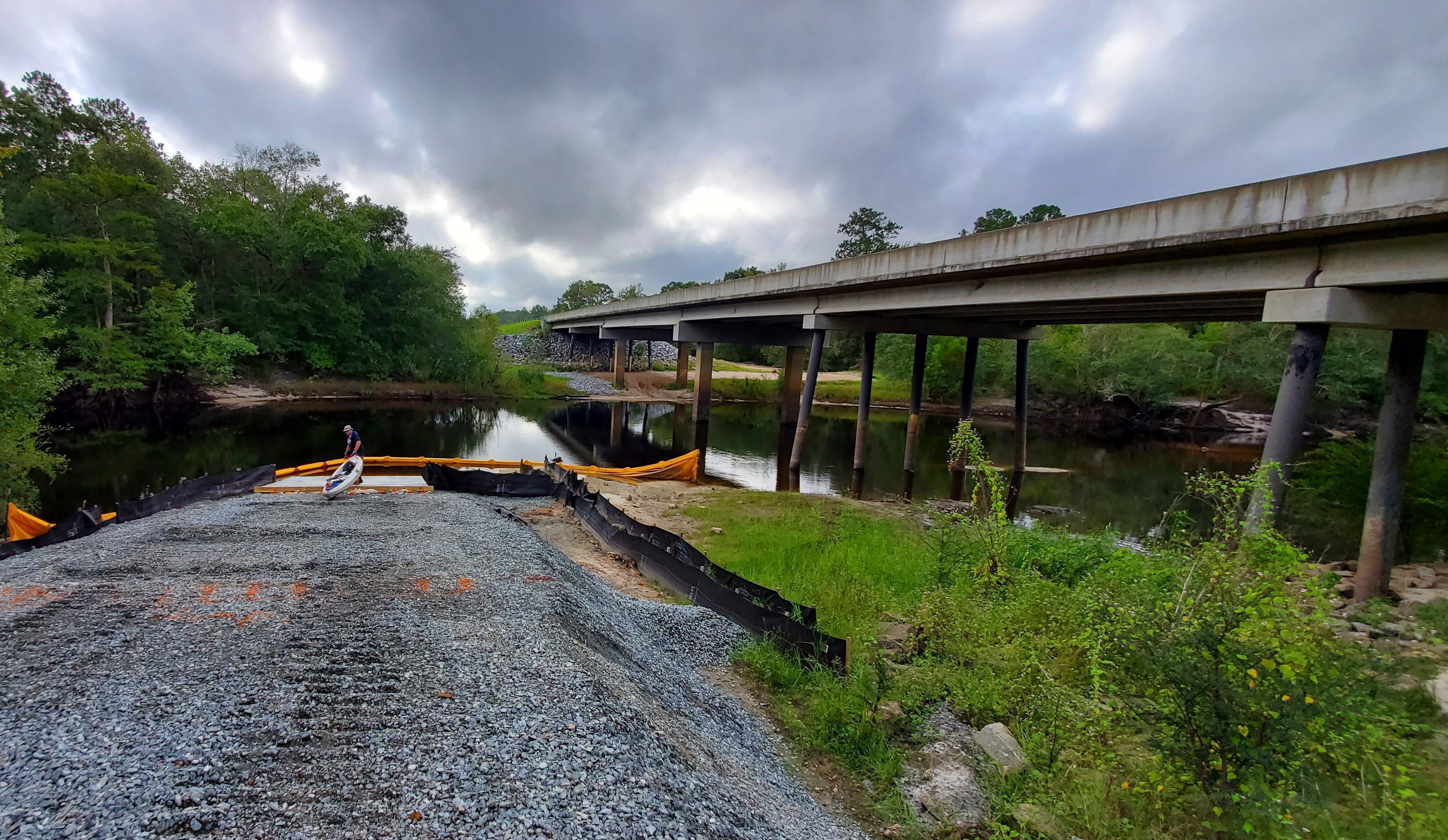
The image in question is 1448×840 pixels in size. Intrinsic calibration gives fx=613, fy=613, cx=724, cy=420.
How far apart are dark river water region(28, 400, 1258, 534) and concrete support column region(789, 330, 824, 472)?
1061 millimetres

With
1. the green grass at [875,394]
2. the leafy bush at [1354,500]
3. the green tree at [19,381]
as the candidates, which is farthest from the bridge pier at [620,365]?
the leafy bush at [1354,500]

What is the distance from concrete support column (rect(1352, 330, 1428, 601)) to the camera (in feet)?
29.1

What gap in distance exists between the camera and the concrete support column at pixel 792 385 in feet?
123

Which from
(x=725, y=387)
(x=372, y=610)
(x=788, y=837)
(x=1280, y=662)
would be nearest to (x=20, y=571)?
(x=372, y=610)

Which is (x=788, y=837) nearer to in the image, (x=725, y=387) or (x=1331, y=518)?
(x=1331, y=518)

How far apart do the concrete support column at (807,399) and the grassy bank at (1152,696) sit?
1467cm

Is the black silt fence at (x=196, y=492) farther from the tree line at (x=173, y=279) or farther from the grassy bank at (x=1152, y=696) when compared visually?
the grassy bank at (x=1152, y=696)

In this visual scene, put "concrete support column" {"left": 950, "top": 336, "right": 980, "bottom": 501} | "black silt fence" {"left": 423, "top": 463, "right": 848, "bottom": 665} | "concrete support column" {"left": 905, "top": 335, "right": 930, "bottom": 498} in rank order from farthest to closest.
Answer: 1. "concrete support column" {"left": 905, "top": 335, "right": 930, "bottom": 498}
2. "concrete support column" {"left": 950, "top": 336, "right": 980, "bottom": 501}
3. "black silt fence" {"left": 423, "top": 463, "right": 848, "bottom": 665}

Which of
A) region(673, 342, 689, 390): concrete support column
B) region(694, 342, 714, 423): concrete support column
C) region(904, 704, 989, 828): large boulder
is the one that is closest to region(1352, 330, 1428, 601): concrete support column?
region(904, 704, 989, 828): large boulder

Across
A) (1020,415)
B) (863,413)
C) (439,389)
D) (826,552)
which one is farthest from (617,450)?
(439,389)

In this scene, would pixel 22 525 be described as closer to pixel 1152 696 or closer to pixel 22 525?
pixel 22 525

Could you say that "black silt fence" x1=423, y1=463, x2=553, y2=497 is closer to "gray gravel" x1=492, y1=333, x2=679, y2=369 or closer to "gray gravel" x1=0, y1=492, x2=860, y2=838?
"gray gravel" x1=0, y1=492, x2=860, y2=838

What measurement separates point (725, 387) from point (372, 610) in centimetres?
4504

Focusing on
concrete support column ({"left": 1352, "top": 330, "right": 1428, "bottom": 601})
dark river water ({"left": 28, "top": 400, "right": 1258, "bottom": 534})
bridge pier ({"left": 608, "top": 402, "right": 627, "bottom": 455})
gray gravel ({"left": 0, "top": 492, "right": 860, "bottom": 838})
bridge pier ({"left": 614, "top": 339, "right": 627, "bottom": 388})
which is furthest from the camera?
bridge pier ({"left": 614, "top": 339, "right": 627, "bottom": 388})
